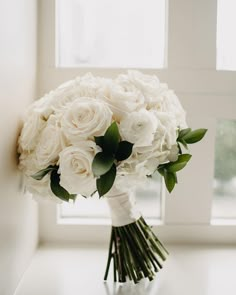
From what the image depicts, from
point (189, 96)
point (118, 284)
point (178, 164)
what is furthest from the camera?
point (189, 96)

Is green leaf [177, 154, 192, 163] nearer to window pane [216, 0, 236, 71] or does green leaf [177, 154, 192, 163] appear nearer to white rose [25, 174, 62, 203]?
white rose [25, 174, 62, 203]

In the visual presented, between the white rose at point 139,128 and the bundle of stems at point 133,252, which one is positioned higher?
the white rose at point 139,128

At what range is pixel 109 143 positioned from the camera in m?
0.68

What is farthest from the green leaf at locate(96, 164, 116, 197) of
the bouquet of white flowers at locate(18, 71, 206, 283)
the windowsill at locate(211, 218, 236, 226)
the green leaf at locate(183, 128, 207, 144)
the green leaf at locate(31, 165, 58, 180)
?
the windowsill at locate(211, 218, 236, 226)

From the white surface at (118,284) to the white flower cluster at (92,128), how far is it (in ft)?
0.79

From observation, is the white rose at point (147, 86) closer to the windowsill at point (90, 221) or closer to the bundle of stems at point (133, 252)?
the bundle of stems at point (133, 252)

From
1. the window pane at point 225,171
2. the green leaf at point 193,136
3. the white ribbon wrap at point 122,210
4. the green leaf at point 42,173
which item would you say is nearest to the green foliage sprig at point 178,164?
the green leaf at point 193,136

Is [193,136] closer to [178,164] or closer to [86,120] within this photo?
[178,164]

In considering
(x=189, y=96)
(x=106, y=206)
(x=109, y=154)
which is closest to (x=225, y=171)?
(x=189, y=96)

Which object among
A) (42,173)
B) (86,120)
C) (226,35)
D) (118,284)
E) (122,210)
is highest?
(226,35)

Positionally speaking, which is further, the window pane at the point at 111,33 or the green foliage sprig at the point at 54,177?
the window pane at the point at 111,33

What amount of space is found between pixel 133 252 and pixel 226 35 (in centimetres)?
66

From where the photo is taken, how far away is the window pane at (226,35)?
1107mm

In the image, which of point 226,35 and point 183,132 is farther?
point 226,35
